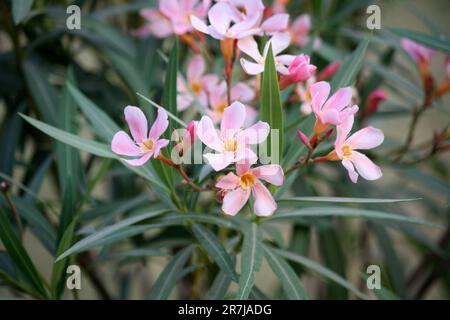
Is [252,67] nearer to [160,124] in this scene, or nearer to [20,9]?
[160,124]

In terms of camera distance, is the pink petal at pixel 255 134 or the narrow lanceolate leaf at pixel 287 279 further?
the narrow lanceolate leaf at pixel 287 279

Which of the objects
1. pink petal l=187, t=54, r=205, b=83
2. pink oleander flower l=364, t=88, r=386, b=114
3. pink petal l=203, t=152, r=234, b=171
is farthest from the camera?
pink oleander flower l=364, t=88, r=386, b=114

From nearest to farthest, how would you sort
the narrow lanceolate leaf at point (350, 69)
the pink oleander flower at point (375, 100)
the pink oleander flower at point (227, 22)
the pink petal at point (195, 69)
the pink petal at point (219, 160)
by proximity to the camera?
the pink petal at point (219, 160)
the pink oleander flower at point (227, 22)
the narrow lanceolate leaf at point (350, 69)
the pink petal at point (195, 69)
the pink oleander flower at point (375, 100)

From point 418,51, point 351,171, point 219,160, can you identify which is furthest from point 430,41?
point 219,160

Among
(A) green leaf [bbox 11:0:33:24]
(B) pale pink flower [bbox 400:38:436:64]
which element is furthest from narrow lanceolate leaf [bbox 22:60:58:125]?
(B) pale pink flower [bbox 400:38:436:64]

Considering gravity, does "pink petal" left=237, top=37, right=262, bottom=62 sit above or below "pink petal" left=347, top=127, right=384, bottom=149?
above

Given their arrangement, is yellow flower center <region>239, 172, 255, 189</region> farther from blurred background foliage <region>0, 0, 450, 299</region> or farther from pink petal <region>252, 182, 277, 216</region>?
blurred background foliage <region>0, 0, 450, 299</region>

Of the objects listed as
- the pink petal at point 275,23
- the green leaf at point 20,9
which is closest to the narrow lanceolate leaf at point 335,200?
the pink petal at point 275,23

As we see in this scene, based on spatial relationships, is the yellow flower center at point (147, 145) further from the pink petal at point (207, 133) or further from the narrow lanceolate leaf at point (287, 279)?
the narrow lanceolate leaf at point (287, 279)
